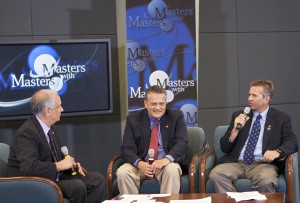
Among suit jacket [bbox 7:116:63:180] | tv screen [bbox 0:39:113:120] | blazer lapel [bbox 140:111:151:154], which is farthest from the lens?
tv screen [bbox 0:39:113:120]

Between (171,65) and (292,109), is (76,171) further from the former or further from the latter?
(292,109)

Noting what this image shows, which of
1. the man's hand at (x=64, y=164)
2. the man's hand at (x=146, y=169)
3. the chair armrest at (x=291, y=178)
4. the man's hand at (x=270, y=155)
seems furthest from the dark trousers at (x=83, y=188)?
the chair armrest at (x=291, y=178)

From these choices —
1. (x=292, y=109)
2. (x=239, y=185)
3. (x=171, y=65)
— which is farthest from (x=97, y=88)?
(x=292, y=109)

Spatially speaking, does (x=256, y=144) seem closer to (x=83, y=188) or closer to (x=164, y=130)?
(x=164, y=130)

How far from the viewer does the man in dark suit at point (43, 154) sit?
12.9 feet

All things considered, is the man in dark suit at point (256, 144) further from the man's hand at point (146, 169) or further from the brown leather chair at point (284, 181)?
the man's hand at point (146, 169)

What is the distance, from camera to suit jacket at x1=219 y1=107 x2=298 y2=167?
4.47 m

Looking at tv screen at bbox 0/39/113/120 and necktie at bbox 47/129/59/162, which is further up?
tv screen at bbox 0/39/113/120

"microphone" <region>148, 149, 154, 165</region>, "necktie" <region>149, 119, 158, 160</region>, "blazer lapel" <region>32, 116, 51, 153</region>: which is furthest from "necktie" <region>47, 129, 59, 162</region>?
"necktie" <region>149, 119, 158, 160</region>

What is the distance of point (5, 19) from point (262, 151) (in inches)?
131

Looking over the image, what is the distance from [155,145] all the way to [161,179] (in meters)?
0.38

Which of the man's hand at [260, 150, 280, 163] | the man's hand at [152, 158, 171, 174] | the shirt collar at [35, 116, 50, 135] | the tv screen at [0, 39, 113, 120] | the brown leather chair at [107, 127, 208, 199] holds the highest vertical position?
the tv screen at [0, 39, 113, 120]

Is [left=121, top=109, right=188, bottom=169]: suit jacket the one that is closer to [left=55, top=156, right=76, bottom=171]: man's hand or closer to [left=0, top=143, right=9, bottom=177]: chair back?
[left=55, top=156, right=76, bottom=171]: man's hand

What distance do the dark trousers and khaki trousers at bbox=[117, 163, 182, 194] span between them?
19 cm
